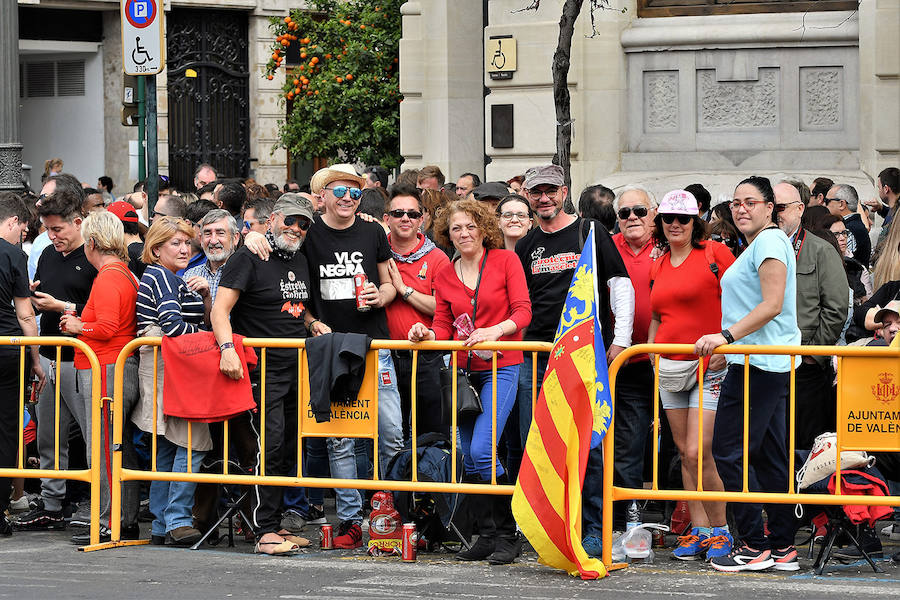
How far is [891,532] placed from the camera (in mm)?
9719

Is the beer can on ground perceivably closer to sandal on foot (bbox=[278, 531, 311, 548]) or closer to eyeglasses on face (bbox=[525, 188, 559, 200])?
eyeglasses on face (bbox=[525, 188, 559, 200])

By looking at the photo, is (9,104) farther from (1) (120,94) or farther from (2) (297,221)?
(1) (120,94)

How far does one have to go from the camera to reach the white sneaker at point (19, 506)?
10.9 m

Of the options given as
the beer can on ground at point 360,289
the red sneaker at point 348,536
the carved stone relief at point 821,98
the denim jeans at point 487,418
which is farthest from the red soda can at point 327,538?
the carved stone relief at point 821,98

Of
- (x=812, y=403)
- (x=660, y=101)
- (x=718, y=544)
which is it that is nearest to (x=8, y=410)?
(x=718, y=544)

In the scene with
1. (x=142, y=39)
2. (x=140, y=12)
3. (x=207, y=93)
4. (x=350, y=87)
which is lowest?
(x=142, y=39)

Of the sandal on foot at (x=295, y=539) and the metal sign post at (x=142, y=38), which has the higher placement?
the metal sign post at (x=142, y=38)

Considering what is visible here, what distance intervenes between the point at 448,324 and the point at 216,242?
1651 mm

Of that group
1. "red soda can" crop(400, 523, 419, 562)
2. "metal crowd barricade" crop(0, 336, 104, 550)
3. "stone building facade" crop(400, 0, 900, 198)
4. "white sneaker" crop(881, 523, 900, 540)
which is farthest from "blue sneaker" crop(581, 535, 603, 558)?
"stone building facade" crop(400, 0, 900, 198)

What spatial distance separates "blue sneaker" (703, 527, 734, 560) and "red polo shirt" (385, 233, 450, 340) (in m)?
2.17

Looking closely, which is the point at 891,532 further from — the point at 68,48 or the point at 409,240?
the point at 68,48

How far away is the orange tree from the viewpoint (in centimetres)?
2277

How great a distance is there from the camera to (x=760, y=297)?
27.7 ft

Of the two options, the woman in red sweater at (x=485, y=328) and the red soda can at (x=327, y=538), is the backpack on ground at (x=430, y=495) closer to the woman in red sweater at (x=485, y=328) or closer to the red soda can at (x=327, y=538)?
the woman in red sweater at (x=485, y=328)
